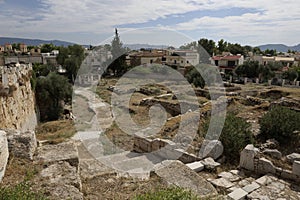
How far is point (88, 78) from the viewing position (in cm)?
3153

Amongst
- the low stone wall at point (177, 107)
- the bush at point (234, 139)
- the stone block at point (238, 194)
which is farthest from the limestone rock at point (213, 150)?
the low stone wall at point (177, 107)

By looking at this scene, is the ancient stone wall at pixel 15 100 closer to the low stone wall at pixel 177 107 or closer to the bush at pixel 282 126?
the low stone wall at pixel 177 107

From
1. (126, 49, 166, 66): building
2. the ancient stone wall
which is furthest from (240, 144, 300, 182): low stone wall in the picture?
(126, 49, 166, 66): building

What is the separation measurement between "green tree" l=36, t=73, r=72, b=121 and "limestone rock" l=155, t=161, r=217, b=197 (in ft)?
43.2

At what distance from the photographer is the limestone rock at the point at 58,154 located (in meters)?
5.20

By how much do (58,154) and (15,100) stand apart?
281 inches

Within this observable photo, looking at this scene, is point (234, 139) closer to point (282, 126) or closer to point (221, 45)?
point (282, 126)

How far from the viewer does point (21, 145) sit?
5.14 meters

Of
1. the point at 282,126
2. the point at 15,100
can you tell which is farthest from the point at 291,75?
the point at 15,100

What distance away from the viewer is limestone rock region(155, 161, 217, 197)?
476 cm

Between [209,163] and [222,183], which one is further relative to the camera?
[209,163]

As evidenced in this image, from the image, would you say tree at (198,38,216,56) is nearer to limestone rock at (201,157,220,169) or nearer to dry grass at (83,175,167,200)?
limestone rock at (201,157,220,169)

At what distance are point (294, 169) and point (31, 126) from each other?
12797 millimetres

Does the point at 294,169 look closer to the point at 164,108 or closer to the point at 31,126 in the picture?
the point at 164,108
